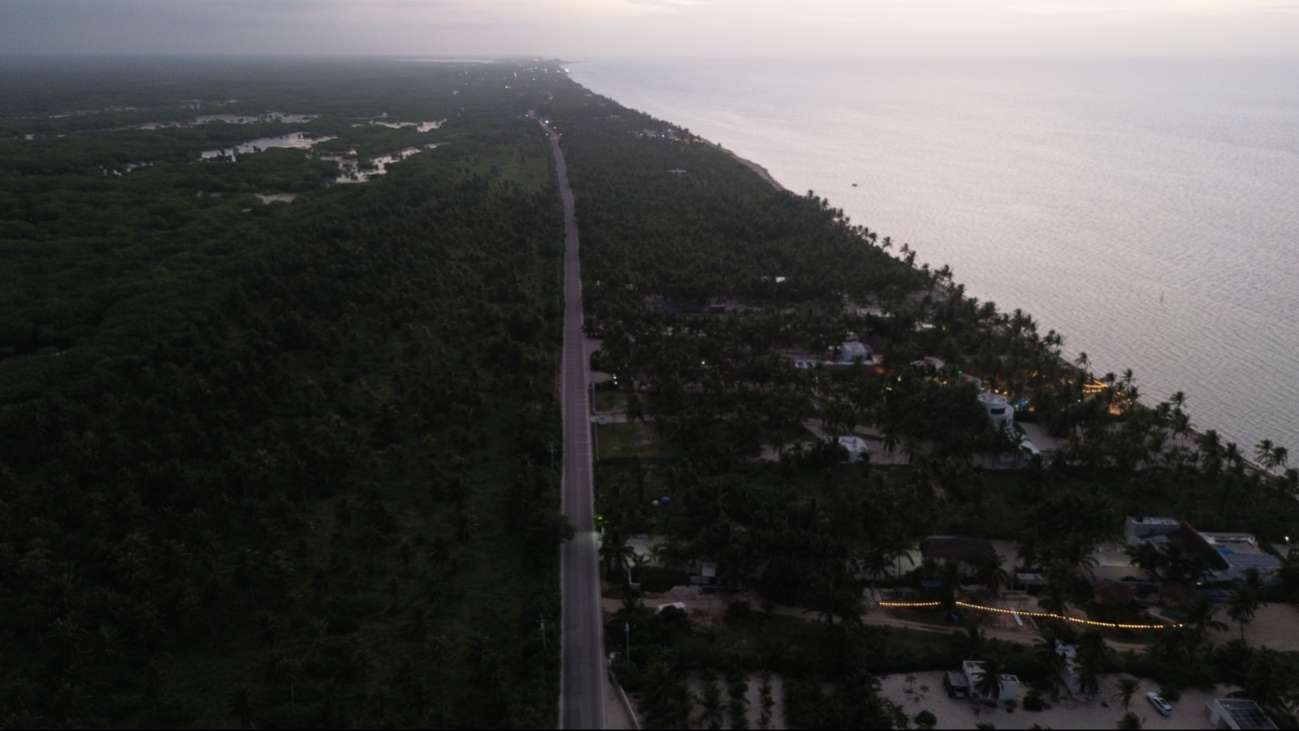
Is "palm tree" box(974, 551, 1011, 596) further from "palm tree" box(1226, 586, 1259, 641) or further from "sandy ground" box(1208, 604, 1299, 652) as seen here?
"palm tree" box(1226, 586, 1259, 641)

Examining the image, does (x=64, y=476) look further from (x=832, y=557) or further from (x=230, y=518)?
(x=832, y=557)

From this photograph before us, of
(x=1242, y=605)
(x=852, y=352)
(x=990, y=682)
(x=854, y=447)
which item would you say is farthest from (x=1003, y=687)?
(x=852, y=352)

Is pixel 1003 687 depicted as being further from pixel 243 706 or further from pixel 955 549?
pixel 243 706

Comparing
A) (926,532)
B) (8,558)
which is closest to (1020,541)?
(926,532)

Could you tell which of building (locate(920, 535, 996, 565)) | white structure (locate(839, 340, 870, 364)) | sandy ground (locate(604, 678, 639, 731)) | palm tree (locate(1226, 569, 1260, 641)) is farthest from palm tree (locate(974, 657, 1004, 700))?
white structure (locate(839, 340, 870, 364))

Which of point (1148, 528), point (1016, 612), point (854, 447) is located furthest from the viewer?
point (854, 447)

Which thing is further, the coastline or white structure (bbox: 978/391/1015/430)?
the coastline
